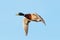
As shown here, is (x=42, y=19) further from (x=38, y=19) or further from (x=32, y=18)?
(x=32, y=18)

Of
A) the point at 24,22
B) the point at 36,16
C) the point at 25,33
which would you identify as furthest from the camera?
the point at 24,22

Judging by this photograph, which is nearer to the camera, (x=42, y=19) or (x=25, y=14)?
(x=42, y=19)

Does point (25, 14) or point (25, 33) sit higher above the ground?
point (25, 14)

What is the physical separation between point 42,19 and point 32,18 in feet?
4.12

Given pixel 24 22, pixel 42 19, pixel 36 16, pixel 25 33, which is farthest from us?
pixel 24 22

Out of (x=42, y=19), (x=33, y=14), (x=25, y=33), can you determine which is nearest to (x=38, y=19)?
(x=42, y=19)

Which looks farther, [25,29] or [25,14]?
[25,29]

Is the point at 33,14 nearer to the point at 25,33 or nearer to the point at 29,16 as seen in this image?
the point at 29,16

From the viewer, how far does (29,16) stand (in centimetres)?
1420

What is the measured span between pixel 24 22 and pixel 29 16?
2.59m

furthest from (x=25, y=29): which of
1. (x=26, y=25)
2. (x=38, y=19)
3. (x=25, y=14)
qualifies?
(x=38, y=19)

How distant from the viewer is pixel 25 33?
Answer: 15.6m

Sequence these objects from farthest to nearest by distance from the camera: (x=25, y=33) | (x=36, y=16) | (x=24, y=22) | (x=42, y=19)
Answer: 1. (x=24, y=22)
2. (x=25, y=33)
3. (x=36, y=16)
4. (x=42, y=19)

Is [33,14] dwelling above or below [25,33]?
above
